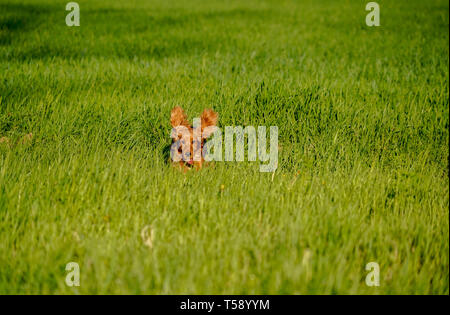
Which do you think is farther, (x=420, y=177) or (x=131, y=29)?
(x=131, y=29)

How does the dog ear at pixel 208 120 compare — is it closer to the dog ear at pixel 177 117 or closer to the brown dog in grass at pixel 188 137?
the brown dog in grass at pixel 188 137

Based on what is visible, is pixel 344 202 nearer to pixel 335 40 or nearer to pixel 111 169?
pixel 111 169

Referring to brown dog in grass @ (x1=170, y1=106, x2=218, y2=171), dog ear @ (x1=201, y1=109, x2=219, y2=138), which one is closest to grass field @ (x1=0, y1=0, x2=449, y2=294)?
brown dog in grass @ (x1=170, y1=106, x2=218, y2=171)

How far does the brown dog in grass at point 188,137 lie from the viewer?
6.48 feet

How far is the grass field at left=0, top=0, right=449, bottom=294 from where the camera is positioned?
1372 millimetres

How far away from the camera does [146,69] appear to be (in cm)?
413

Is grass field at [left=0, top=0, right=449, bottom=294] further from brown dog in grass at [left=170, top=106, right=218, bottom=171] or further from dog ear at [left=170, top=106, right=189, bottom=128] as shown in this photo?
dog ear at [left=170, top=106, right=189, bottom=128]

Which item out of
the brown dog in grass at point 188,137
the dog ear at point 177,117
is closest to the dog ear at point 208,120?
the brown dog in grass at point 188,137

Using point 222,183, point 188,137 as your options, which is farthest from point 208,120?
point 222,183

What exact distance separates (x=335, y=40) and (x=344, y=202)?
19.0 ft

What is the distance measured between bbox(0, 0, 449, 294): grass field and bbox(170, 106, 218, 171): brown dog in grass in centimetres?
8

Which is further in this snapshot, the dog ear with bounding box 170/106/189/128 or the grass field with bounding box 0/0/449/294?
the dog ear with bounding box 170/106/189/128
